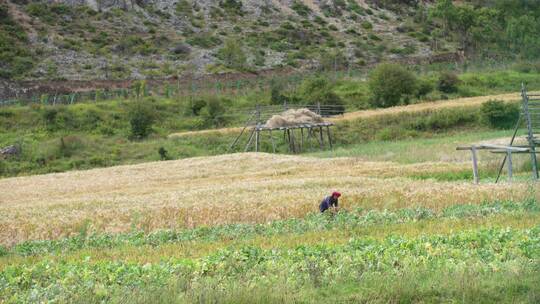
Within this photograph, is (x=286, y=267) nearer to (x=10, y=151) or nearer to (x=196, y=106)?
(x=10, y=151)

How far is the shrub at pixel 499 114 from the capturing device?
58625mm

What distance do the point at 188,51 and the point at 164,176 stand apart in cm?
6264

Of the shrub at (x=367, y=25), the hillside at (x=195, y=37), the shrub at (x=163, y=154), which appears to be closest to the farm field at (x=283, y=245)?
the shrub at (x=163, y=154)

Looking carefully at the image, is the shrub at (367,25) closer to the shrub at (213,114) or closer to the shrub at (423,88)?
the shrub at (423,88)

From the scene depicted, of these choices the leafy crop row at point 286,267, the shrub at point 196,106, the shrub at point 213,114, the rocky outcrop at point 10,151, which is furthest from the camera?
the shrub at point 196,106

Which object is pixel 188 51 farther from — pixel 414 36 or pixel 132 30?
pixel 414 36

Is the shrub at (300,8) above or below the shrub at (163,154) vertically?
above

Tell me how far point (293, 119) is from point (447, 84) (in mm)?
26864

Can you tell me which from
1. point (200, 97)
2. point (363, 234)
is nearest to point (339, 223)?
point (363, 234)

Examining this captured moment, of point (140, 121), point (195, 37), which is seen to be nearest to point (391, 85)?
point (140, 121)

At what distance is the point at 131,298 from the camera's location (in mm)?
9047

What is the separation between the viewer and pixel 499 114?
58.6 m

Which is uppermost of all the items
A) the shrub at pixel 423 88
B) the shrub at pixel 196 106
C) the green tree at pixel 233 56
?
the green tree at pixel 233 56

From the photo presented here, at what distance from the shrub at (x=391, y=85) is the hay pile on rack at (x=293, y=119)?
1489cm
